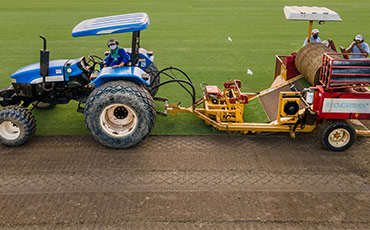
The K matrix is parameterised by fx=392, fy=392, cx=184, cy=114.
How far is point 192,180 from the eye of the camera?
603 cm

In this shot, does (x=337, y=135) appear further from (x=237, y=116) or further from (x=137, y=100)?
(x=137, y=100)

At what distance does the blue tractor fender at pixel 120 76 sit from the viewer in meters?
6.77

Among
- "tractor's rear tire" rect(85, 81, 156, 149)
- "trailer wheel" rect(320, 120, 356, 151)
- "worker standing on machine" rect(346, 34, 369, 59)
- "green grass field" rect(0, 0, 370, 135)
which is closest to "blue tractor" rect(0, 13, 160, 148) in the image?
"tractor's rear tire" rect(85, 81, 156, 149)

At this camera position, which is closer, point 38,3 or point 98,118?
point 98,118

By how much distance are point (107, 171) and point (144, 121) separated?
3.45ft

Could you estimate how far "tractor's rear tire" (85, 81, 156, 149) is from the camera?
6.60m

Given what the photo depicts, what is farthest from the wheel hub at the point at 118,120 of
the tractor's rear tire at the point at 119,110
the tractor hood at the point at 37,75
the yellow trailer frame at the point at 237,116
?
the tractor hood at the point at 37,75

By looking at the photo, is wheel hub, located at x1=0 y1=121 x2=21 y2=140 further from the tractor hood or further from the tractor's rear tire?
the tractor's rear tire

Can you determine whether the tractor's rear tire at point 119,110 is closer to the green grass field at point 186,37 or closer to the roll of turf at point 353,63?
the green grass field at point 186,37

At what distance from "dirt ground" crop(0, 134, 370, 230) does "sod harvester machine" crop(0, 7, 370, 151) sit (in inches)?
12.9

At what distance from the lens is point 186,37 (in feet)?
49.5

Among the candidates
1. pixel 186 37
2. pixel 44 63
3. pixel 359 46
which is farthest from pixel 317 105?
pixel 186 37

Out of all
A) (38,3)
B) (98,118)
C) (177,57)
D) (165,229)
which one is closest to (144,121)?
(98,118)

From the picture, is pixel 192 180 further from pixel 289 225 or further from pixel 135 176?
pixel 289 225
